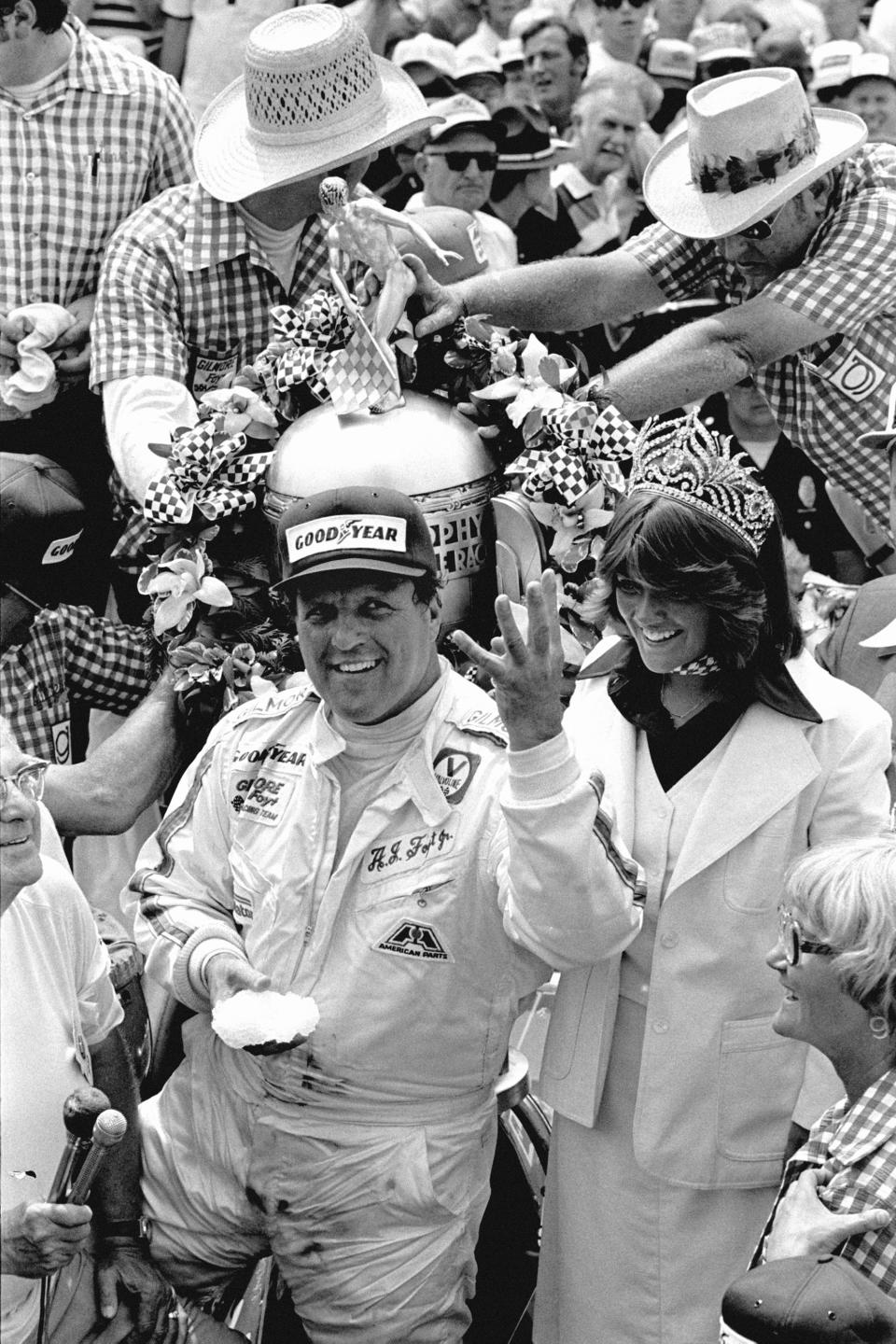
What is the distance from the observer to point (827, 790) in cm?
311

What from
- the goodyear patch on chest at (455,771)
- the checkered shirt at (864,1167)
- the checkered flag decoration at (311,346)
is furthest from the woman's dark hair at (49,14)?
the checkered shirt at (864,1167)

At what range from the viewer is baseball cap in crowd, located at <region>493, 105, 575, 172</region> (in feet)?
23.1

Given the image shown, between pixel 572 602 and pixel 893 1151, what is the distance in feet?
5.04

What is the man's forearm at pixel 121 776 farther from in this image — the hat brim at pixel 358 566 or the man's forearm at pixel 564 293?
the man's forearm at pixel 564 293

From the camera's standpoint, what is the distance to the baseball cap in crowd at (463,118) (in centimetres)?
654

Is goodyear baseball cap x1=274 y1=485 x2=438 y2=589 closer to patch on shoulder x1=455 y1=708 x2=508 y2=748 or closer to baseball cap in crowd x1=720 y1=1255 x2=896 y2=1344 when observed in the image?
patch on shoulder x1=455 y1=708 x2=508 y2=748

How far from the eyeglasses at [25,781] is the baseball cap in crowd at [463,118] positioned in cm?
430

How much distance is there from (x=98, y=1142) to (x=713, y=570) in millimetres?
1270

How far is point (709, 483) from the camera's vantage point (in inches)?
121

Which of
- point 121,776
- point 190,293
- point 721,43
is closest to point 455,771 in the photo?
point 121,776

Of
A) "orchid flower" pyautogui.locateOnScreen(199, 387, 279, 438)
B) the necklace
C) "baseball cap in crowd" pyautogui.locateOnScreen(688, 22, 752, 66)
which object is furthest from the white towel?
"baseball cap in crowd" pyautogui.locateOnScreen(688, 22, 752, 66)

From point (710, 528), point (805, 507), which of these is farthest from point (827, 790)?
point (805, 507)

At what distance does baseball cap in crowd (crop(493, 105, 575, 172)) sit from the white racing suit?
4.29 metres

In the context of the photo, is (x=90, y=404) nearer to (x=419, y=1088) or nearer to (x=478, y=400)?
(x=478, y=400)
